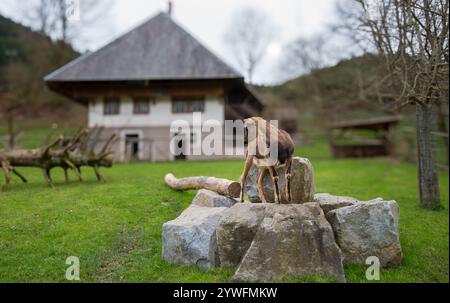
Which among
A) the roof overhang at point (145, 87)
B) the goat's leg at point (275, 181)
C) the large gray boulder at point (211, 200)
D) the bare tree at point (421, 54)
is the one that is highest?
the roof overhang at point (145, 87)

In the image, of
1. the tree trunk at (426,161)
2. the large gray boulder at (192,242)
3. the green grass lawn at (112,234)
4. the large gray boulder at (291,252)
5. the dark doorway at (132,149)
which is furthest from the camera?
the dark doorway at (132,149)

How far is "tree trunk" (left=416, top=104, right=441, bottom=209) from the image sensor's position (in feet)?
31.8

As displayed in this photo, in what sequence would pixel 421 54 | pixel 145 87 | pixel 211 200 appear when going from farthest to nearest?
pixel 145 87, pixel 421 54, pixel 211 200

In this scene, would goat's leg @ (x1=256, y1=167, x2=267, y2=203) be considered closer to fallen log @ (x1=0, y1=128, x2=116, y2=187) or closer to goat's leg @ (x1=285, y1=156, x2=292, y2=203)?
goat's leg @ (x1=285, y1=156, x2=292, y2=203)

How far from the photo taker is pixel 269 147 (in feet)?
18.7

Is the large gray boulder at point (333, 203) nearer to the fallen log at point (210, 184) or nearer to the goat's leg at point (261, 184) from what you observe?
the goat's leg at point (261, 184)

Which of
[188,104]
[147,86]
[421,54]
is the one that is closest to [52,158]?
[421,54]

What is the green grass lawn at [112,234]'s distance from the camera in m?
5.39

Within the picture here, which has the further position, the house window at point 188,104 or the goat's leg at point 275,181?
the house window at point 188,104

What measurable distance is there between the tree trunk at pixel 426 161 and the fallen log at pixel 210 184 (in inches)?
219

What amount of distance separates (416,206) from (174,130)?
1585 centimetres

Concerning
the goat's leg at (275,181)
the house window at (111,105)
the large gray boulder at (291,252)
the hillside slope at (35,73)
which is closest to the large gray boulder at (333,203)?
the goat's leg at (275,181)

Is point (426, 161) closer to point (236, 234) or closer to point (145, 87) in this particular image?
point (236, 234)

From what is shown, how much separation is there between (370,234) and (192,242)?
2864 millimetres
